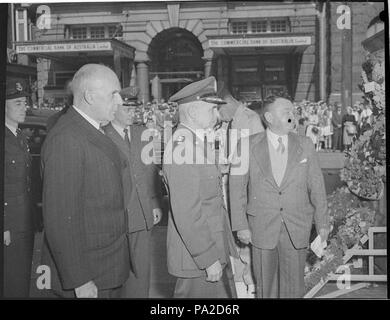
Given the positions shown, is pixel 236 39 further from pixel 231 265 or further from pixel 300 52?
pixel 231 265

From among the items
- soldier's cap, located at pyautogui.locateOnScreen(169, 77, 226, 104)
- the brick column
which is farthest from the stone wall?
the brick column

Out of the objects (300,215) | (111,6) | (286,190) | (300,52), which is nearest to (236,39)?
(300,52)

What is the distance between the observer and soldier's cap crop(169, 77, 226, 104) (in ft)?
10.3

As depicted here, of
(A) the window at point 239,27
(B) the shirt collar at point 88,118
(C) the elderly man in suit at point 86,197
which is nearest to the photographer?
(C) the elderly man in suit at point 86,197

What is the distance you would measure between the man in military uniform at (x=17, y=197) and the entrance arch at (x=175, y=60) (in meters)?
0.95

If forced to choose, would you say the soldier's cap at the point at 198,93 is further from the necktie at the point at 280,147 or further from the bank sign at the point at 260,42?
the necktie at the point at 280,147

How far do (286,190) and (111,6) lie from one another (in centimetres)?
175

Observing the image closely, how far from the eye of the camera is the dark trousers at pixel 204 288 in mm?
3117

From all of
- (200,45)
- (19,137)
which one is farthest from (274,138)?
(19,137)

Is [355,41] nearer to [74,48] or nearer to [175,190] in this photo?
[175,190]

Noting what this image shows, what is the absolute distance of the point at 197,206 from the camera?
2.99 meters

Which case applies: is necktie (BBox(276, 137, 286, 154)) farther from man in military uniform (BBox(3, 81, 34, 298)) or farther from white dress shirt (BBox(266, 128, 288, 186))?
man in military uniform (BBox(3, 81, 34, 298))

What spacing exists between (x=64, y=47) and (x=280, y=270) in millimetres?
2189

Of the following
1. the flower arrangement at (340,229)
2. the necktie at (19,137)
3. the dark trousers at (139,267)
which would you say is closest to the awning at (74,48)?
the necktie at (19,137)
